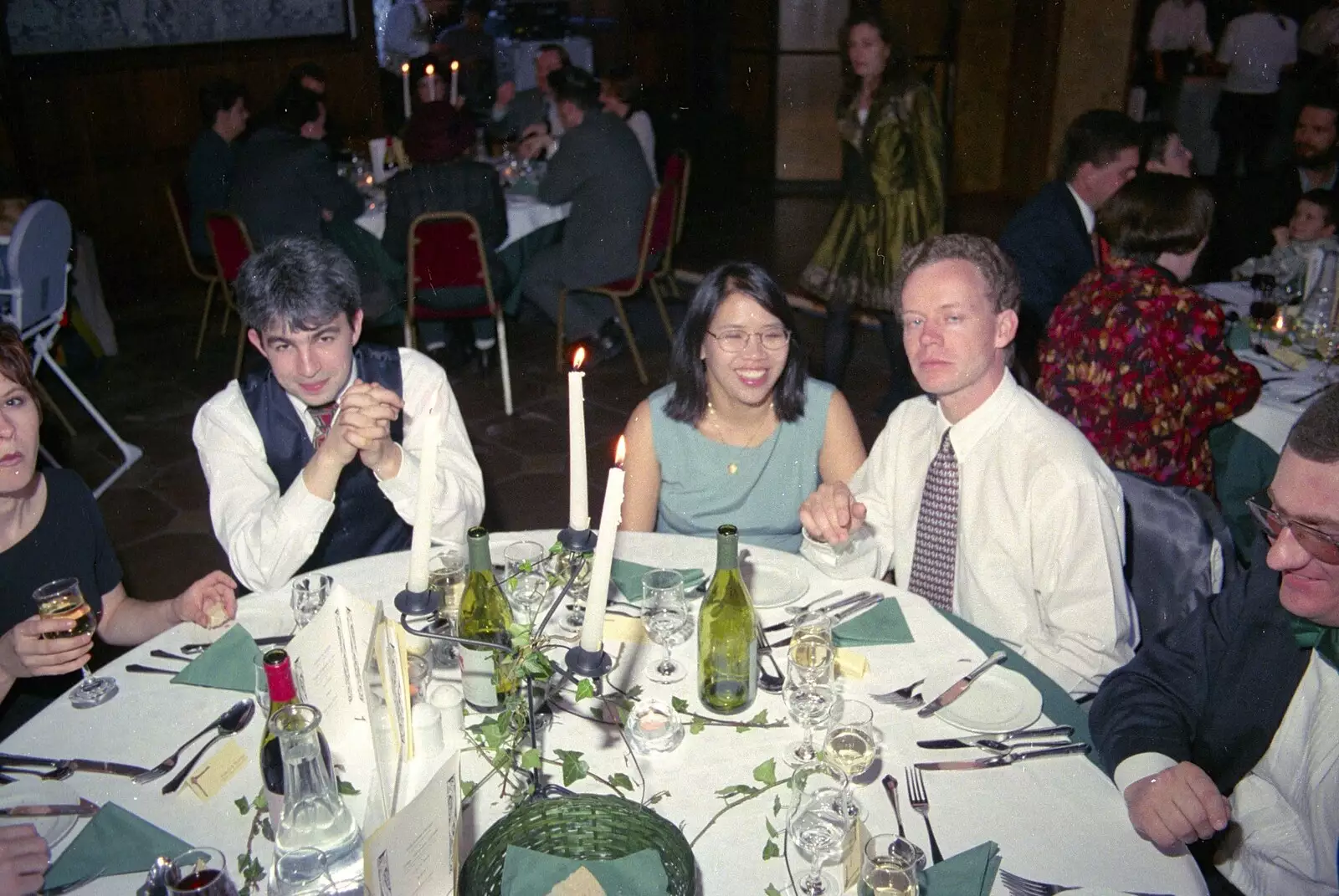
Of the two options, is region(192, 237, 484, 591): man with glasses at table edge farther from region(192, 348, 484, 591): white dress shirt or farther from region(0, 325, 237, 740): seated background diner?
region(0, 325, 237, 740): seated background diner

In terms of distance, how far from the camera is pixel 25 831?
4.38 feet

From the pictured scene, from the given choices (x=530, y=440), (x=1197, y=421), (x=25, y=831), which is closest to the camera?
(x=25, y=831)

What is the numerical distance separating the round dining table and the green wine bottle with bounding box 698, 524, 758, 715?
3cm

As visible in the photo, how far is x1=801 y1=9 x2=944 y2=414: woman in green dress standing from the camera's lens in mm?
4473

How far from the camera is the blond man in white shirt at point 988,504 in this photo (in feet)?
6.40

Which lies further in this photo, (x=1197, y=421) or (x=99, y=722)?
(x=1197, y=421)

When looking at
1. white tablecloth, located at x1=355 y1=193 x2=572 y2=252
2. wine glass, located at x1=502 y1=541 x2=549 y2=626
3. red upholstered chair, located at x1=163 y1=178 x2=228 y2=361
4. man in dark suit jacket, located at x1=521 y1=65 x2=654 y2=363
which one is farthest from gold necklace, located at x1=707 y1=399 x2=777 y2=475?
red upholstered chair, located at x1=163 y1=178 x2=228 y2=361

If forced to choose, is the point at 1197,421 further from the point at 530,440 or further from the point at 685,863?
the point at 530,440

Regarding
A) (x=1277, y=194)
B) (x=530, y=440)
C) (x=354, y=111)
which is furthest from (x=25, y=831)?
(x=354, y=111)

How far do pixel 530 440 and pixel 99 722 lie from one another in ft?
11.2

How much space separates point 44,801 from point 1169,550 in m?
1.94

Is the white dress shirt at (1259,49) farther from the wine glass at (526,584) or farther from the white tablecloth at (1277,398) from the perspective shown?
the wine glass at (526,584)

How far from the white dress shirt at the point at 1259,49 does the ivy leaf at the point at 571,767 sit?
914cm

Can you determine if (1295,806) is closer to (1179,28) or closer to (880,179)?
(880,179)
